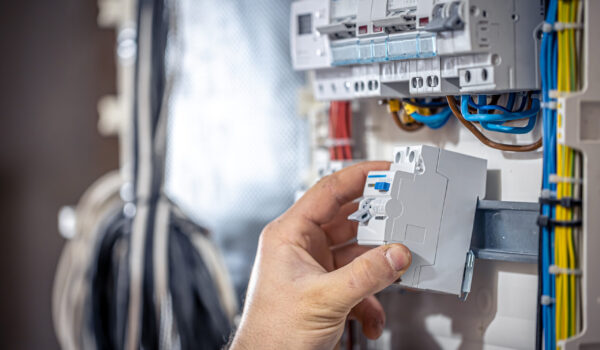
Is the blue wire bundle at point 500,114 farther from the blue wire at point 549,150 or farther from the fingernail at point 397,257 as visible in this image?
the fingernail at point 397,257

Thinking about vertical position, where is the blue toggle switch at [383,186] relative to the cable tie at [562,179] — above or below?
below

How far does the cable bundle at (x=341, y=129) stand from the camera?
149 centimetres

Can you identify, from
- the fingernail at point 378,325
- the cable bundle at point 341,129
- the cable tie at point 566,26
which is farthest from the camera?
the cable bundle at point 341,129

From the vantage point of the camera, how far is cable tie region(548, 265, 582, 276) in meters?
0.93

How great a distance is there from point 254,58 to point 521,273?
3.44 ft

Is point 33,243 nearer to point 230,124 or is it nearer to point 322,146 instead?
point 230,124

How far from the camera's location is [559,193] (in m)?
0.94

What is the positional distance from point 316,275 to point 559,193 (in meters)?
0.38

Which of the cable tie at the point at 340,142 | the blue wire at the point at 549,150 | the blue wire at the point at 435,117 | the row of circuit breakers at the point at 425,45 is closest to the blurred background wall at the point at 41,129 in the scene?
the cable tie at the point at 340,142

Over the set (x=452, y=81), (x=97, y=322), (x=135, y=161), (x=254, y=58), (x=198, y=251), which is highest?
(x=254, y=58)

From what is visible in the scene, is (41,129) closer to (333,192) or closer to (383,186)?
(333,192)

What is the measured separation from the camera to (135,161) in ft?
6.33

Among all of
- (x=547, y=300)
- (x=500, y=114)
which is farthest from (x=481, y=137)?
(x=547, y=300)

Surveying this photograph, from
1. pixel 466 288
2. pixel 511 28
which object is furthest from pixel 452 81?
pixel 466 288
